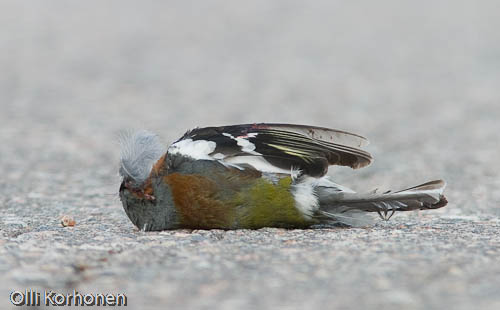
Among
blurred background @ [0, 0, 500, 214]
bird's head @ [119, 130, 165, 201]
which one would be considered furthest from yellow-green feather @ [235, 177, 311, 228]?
blurred background @ [0, 0, 500, 214]

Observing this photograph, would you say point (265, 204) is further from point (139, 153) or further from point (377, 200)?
point (139, 153)

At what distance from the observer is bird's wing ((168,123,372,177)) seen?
5293 mm

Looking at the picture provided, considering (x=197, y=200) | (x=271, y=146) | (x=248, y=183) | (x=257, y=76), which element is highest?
(x=257, y=76)

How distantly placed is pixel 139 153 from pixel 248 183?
69 centimetres

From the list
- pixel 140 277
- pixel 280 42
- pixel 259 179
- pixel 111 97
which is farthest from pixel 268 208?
pixel 280 42

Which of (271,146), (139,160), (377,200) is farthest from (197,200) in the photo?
(377,200)

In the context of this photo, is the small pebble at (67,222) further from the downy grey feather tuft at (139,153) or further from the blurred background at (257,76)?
the blurred background at (257,76)

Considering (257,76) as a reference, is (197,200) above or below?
below

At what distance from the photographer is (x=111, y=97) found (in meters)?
14.5

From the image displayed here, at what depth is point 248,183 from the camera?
523 cm

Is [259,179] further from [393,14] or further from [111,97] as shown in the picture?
[393,14]

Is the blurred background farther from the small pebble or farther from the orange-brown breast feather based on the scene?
the orange-brown breast feather

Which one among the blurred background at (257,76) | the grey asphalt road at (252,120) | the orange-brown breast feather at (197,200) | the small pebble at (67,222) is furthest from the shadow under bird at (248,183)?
the blurred background at (257,76)

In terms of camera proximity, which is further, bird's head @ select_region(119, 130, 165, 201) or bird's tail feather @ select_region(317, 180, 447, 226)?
bird's tail feather @ select_region(317, 180, 447, 226)
